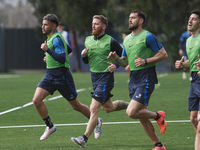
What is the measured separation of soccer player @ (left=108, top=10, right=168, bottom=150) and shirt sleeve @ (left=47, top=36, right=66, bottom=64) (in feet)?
3.57

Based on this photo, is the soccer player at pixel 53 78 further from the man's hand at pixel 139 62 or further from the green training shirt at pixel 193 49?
the green training shirt at pixel 193 49

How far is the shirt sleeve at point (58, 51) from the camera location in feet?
24.7

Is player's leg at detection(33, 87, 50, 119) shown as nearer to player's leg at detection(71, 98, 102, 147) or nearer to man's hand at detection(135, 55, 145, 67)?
player's leg at detection(71, 98, 102, 147)

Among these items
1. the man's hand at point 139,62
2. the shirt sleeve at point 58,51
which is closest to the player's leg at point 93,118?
the shirt sleeve at point 58,51

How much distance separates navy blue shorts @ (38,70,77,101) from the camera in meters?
7.93

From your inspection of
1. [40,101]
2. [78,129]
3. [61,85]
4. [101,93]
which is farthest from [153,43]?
[78,129]

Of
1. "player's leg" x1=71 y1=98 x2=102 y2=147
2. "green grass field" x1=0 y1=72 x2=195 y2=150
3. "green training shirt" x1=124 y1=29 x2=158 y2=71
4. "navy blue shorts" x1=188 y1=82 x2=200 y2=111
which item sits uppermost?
"green training shirt" x1=124 y1=29 x2=158 y2=71

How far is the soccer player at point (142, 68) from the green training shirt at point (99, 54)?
0.68 metres

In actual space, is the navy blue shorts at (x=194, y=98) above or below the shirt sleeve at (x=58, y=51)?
below

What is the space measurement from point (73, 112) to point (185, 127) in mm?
3399

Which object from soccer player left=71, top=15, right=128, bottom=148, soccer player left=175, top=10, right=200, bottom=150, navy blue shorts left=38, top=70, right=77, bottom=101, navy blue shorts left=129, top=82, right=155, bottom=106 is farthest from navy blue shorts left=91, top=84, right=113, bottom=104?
soccer player left=175, top=10, right=200, bottom=150

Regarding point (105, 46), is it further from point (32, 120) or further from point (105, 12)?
point (105, 12)

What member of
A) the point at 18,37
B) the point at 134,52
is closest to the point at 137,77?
the point at 134,52

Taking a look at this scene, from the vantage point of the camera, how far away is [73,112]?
11.1 m
